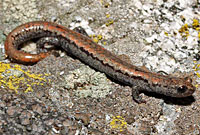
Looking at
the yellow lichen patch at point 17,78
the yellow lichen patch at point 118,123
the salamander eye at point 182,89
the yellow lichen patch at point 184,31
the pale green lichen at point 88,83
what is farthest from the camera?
the yellow lichen patch at point 184,31

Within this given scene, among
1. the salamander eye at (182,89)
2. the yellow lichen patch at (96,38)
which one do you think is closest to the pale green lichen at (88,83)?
the yellow lichen patch at (96,38)

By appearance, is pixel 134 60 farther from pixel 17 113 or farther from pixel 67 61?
pixel 17 113

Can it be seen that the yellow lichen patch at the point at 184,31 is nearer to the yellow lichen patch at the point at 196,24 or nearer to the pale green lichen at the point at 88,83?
the yellow lichen patch at the point at 196,24

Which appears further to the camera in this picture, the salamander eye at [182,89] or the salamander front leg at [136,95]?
the salamander front leg at [136,95]

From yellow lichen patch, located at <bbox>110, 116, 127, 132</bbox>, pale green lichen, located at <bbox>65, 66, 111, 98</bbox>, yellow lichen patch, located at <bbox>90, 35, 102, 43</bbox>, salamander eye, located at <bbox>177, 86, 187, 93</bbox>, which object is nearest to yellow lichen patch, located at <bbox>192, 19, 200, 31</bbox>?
salamander eye, located at <bbox>177, 86, 187, 93</bbox>

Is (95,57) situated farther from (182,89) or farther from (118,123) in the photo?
(182,89)

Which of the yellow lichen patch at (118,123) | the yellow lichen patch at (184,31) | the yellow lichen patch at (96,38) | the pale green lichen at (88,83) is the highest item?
the yellow lichen patch at (184,31)

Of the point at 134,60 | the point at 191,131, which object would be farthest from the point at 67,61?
the point at 191,131

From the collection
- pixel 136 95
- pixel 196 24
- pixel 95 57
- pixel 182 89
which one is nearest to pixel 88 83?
pixel 95 57
